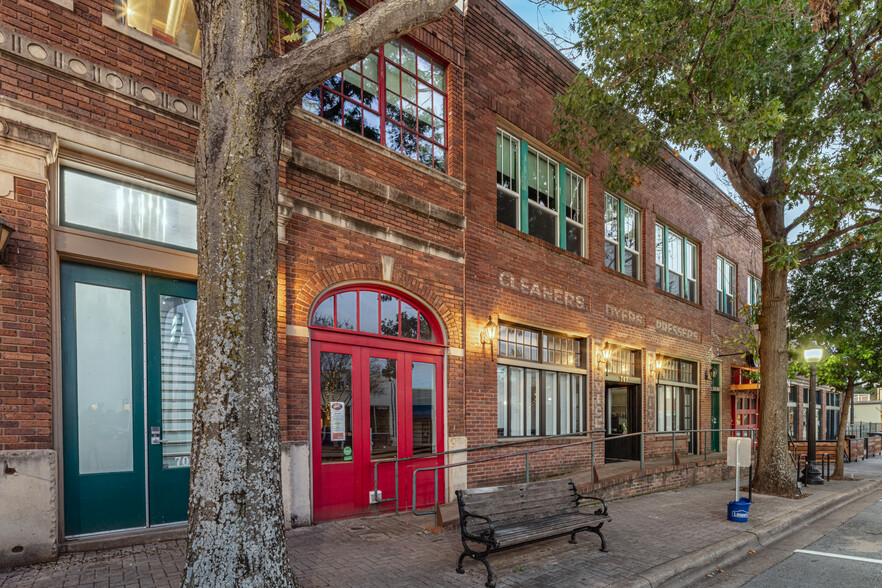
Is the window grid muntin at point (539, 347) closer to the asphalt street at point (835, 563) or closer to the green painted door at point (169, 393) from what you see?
the asphalt street at point (835, 563)

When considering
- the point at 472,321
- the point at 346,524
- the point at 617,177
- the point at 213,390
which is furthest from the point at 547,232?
the point at 213,390

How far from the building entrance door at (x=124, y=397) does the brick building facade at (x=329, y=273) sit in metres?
0.02

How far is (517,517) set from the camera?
6.20 m

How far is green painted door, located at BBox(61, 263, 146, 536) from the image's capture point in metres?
5.78

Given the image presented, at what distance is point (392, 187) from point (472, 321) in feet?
9.14

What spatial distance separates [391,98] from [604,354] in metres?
7.69

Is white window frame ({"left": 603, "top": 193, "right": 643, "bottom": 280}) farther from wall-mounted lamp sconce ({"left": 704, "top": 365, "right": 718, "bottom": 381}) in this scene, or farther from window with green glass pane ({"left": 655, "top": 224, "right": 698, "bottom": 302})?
wall-mounted lamp sconce ({"left": 704, "top": 365, "right": 718, "bottom": 381})

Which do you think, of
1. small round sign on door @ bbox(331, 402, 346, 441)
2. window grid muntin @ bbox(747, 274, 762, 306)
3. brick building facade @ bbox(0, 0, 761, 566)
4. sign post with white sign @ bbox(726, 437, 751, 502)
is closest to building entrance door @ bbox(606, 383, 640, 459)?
brick building facade @ bbox(0, 0, 761, 566)

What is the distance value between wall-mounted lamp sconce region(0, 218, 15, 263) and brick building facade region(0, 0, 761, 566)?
0.12 m

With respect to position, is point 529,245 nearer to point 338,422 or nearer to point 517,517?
point 338,422

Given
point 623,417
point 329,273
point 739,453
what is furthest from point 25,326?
point 623,417

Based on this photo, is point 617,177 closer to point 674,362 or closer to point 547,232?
point 547,232

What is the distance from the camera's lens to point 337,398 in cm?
801

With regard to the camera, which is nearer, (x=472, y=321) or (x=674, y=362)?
(x=472, y=321)
